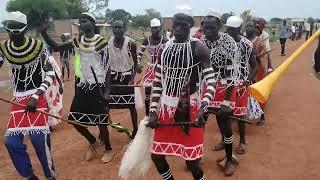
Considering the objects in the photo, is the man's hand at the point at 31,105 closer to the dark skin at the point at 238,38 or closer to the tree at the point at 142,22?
the dark skin at the point at 238,38

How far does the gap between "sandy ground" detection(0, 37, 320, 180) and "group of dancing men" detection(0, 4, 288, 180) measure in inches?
10.5

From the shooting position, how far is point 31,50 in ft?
17.1

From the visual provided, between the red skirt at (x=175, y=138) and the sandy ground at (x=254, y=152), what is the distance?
53.8 inches

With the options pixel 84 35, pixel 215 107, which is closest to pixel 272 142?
pixel 215 107

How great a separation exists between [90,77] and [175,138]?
2239 mm

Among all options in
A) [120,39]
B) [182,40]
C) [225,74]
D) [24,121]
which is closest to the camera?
[182,40]

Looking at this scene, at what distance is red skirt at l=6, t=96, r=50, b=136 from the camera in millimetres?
5168

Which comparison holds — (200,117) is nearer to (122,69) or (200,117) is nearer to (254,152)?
(254,152)

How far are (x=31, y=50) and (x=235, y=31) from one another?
9.40ft

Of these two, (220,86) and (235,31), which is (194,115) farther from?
(235,31)

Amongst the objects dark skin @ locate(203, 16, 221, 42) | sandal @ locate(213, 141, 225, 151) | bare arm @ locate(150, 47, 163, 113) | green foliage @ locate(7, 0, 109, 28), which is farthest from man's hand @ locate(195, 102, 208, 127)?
green foliage @ locate(7, 0, 109, 28)

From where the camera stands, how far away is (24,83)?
5246 mm

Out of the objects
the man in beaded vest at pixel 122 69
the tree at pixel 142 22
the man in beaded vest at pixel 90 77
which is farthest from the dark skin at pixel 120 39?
the tree at pixel 142 22

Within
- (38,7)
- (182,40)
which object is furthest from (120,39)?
(38,7)
